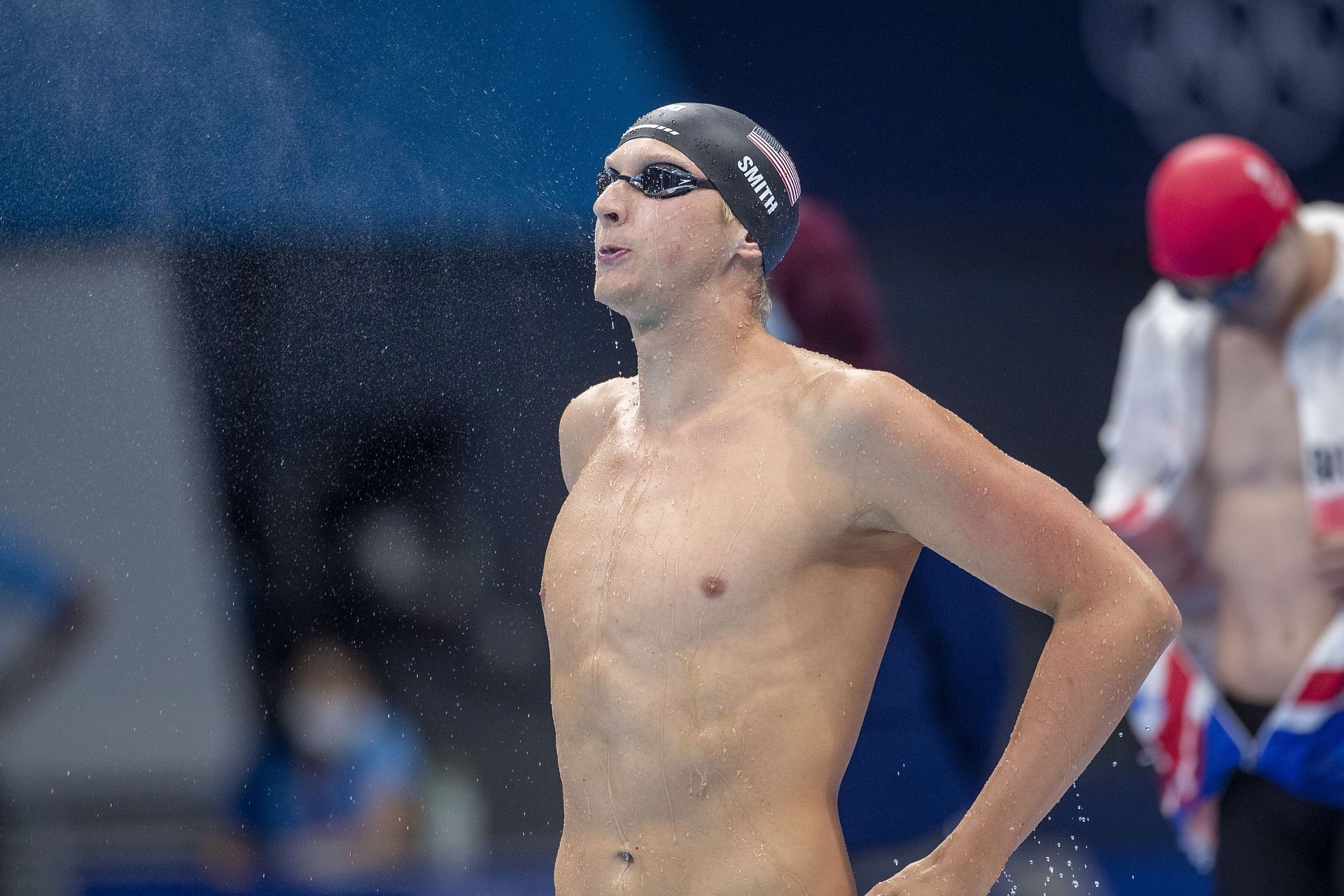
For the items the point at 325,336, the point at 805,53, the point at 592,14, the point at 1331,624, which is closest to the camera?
the point at 325,336

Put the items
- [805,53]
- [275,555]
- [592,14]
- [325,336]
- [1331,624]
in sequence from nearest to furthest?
[325,336] → [592,14] → [1331,624] → [275,555] → [805,53]

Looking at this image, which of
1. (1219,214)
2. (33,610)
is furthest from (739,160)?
(33,610)

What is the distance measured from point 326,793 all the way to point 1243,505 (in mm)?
2730

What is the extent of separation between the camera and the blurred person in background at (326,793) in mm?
4531

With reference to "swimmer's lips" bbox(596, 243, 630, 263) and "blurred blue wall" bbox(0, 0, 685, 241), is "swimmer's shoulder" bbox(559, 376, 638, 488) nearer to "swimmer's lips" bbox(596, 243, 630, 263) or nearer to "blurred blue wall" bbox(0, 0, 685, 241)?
"swimmer's lips" bbox(596, 243, 630, 263)

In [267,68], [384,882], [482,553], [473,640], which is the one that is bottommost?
[384,882]

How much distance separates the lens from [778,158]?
2293 millimetres

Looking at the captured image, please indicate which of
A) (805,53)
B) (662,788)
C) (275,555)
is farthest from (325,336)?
(805,53)

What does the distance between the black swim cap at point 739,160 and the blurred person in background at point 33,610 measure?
8.88 feet

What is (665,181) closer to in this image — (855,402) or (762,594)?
(855,402)

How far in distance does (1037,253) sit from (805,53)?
1.13 m

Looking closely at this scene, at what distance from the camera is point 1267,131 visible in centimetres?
558

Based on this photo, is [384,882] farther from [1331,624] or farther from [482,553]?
[1331,624]

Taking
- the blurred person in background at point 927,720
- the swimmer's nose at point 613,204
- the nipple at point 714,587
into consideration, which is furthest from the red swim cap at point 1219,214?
the nipple at point 714,587
